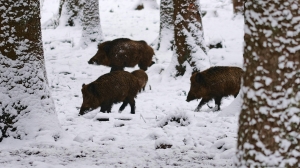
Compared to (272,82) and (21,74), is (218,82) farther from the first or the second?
(272,82)

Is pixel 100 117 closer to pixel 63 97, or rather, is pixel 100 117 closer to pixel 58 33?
pixel 63 97

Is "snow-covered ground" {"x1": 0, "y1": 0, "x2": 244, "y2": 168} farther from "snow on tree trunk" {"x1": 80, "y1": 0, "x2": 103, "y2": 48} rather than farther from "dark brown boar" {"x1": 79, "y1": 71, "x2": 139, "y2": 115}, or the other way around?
"snow on tree trunk" {"x1": 80, "y1": 0, "x2": 103, "y2": 48}

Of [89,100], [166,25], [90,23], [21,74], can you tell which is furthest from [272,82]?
[90,23]

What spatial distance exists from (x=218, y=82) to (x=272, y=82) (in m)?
6.20

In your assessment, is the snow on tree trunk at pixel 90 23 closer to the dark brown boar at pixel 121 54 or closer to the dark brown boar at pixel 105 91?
the dark brown boar at pixel 121 54

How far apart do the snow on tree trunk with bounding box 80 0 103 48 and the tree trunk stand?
8.11 feet

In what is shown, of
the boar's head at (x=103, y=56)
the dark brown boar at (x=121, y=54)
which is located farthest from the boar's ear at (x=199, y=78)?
the boar's head at (x=103, y=56)

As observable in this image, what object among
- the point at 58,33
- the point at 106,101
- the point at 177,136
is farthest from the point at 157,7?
the point at 177,136

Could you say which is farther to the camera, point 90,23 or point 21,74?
point 90,23

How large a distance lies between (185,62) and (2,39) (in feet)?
21.4

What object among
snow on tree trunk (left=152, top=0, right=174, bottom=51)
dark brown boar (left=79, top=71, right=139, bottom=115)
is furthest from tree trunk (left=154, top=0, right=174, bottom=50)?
dark brown boar (left=79, top=71, right=139, bottom=115)

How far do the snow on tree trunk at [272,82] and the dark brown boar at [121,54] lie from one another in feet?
31.2

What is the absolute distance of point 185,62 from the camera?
11.5m

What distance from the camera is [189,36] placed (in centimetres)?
1125
